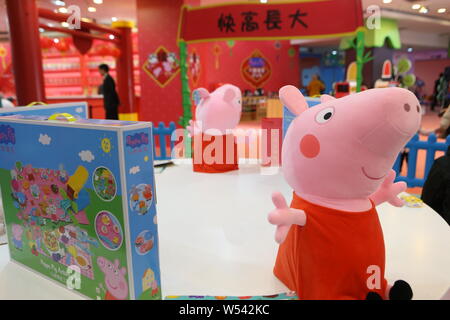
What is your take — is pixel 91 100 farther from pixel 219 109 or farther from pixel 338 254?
pixel 338 254

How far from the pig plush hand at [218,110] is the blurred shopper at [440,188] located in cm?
108

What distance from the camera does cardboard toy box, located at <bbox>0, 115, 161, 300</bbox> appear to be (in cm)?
73

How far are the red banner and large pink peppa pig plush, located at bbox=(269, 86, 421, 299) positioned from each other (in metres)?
2.07

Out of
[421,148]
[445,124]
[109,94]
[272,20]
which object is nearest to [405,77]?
[445,124]

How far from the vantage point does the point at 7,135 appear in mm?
942

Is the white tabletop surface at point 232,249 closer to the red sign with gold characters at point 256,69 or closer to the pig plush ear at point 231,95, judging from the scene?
the pig plush ear at point 231,95

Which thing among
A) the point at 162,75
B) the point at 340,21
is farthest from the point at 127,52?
the point at 340,21

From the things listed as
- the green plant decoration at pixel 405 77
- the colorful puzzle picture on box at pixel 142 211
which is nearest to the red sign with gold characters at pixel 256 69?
the green plant decoration at pixel 405 77

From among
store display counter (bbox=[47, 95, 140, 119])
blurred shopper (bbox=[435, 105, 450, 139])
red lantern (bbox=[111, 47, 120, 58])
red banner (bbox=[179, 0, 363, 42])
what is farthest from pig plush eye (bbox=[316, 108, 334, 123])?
store display counter (bbox=[47, 95, 140, 119])

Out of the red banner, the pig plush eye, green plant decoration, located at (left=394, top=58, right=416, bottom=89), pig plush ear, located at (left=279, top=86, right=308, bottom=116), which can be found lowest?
the pig plush eye

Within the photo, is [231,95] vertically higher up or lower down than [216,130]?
higher up

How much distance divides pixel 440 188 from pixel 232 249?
1038 mm

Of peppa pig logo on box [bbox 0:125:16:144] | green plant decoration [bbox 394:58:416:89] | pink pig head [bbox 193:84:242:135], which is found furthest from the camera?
green plant decoration [bbox 394:58:416:89]

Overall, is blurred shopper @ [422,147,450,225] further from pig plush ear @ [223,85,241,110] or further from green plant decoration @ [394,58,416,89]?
green plant decoration @ [394,58,416,89]
